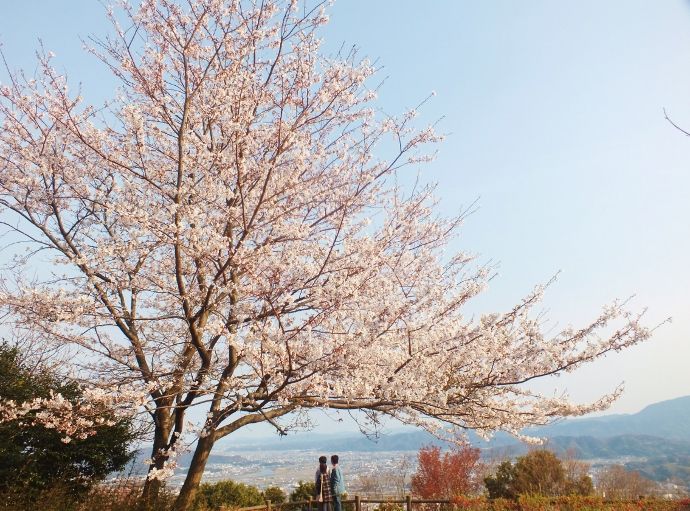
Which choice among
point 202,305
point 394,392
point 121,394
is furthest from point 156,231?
point 394,392

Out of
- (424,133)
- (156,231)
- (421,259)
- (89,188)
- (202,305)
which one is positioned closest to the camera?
(156,231)

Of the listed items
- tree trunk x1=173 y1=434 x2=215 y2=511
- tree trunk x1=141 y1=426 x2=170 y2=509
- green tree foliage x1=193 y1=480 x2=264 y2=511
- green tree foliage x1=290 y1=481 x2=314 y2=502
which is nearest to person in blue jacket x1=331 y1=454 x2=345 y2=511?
tree trunk x1=173 y1=434 x2=215 y2=511

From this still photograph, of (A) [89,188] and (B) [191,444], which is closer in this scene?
(B) [191,444]

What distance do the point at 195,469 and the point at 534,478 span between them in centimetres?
1450

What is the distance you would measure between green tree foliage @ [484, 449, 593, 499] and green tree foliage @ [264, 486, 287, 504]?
7.34 meters

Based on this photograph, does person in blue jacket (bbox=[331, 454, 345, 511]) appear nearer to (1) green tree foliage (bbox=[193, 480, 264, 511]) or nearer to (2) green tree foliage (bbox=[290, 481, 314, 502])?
(1) green tree foliage (bbox=[193, 480, 264, 511])

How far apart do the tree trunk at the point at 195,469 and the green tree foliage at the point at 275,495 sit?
919 centimetres

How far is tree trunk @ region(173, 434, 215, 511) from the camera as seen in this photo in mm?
6559

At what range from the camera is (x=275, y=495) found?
15164 millimetres

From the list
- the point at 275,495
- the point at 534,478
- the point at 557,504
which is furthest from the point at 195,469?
the point at 534,478

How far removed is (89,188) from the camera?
7266 mm

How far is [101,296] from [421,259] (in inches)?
191

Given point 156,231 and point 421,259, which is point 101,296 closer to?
point 156,231

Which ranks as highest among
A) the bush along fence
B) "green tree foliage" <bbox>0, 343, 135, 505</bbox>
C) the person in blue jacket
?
"green tree foliage" <bbox>0, 343, 135, 505</bbox>
